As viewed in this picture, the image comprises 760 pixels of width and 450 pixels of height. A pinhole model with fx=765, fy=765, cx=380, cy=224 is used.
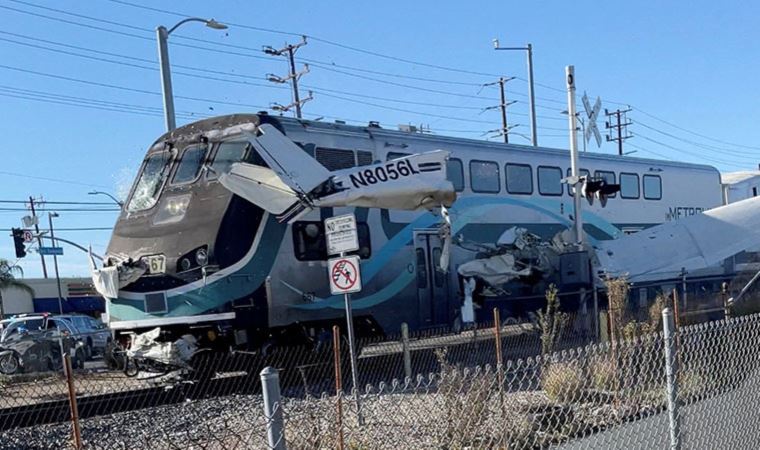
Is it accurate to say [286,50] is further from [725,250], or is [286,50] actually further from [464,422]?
[464,422]

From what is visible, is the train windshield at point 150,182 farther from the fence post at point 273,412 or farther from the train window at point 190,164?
the fence post at point 273,412

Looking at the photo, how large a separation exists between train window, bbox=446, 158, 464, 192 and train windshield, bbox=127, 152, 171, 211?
5145 mm

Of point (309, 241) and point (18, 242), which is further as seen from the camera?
point (18, 242)

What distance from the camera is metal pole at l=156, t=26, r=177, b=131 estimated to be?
668 inches

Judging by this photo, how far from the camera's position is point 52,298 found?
54.0 meters

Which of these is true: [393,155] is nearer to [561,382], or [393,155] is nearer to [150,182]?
[150,182]

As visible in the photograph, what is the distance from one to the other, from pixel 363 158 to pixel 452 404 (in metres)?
7.28

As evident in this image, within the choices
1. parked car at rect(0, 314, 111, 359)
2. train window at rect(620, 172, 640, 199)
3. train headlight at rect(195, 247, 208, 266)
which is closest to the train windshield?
train headlight at rect(195, 247, 208, 266)

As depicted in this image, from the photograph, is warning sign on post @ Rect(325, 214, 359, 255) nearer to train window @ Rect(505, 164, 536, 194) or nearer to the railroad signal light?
the railroad signal light

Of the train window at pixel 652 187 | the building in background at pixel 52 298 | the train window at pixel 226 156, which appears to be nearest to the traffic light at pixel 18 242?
the building in background at pixel 52 298

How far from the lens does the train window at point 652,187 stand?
1992 cm

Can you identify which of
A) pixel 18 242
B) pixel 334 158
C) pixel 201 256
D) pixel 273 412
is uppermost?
pixel 334 158

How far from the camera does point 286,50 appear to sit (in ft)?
128

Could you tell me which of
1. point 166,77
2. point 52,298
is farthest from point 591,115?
point 52,298
